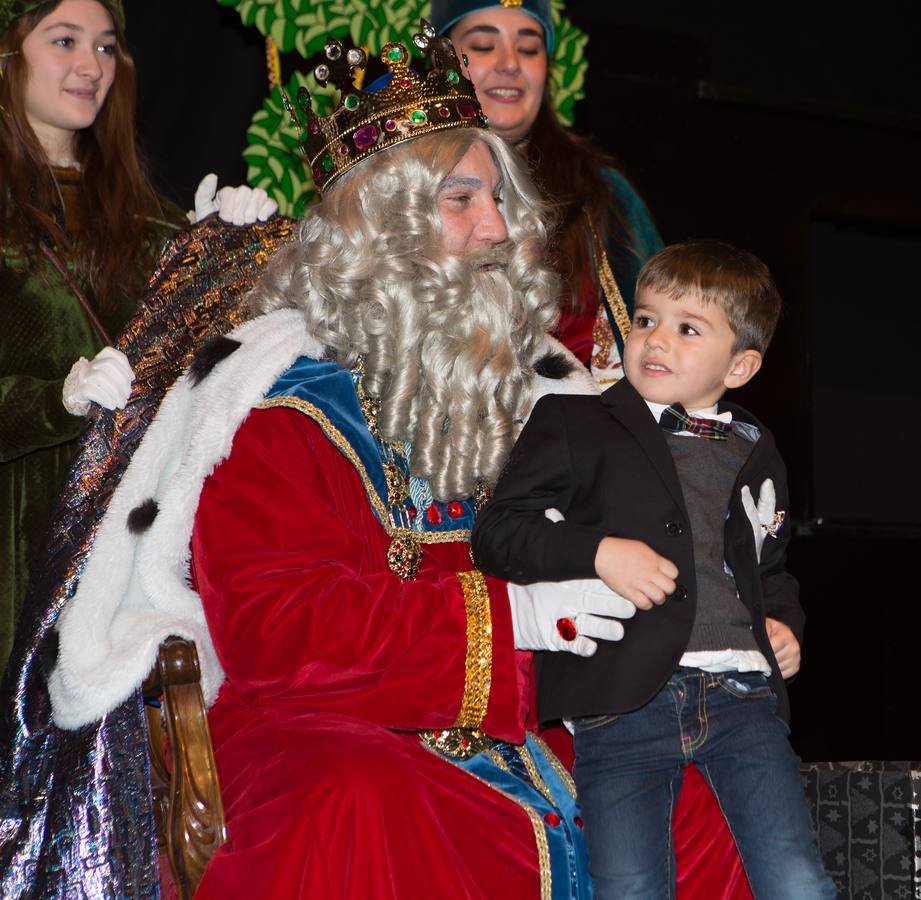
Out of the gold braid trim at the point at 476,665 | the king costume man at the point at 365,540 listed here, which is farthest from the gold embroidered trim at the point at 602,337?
the gold braid trim at the point at 476,665

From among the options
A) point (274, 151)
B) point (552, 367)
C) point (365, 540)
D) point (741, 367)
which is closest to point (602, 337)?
point (552, 367)

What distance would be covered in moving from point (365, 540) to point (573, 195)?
4.47 ft

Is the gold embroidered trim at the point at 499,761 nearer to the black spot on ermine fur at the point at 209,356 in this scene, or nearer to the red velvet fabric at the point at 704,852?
the red velvet fabric at the point at 704,852

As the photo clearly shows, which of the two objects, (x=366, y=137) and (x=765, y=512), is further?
(x=366, y=137)

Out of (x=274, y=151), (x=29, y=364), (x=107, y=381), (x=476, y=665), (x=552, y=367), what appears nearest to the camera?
(x=476, y=665)

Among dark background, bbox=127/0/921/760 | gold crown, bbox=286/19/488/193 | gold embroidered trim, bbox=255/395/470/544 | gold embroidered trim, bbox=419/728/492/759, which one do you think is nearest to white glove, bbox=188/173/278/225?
Result: gold crown, bbox=286/19/488/193

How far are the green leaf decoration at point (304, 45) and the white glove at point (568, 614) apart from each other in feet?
7.33

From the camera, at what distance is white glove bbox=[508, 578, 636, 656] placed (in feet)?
7.29

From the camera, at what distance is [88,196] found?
131 inches

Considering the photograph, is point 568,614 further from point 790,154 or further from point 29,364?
point 790,154

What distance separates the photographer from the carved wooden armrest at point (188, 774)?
7.35ft

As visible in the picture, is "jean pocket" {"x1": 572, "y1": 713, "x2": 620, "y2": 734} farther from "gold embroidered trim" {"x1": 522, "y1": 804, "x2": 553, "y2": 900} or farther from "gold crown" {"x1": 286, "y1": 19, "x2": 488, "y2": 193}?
"gold crown" {"x1": 286, "y1": 19, "x2": 488, "y2": 193}

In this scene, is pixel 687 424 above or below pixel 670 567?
above

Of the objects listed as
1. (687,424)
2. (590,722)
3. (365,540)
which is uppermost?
(687,424)
